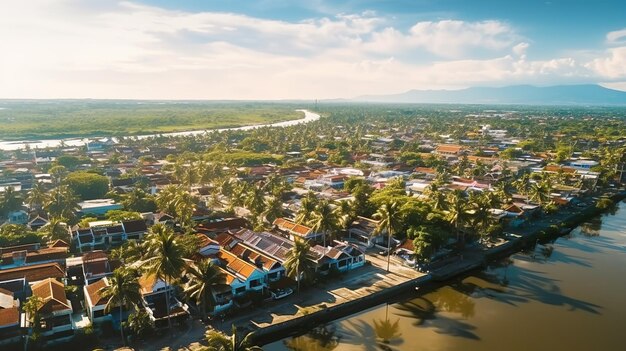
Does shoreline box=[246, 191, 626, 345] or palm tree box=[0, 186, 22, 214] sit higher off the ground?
palm tree box=[0, 186, 22, 214]

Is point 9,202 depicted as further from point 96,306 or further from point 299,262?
point 299,262

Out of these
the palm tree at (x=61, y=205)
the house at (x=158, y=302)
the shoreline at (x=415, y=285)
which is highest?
the palm tree at (x=61, y=205)

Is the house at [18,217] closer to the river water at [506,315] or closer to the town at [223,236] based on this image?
the town at [223,236]

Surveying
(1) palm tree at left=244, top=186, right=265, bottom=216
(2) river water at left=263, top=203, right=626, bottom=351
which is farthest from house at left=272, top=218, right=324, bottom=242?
(2) river water at left=263, top=203, right=626, bottom=351

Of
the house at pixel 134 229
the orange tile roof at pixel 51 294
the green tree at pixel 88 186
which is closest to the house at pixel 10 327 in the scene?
the orange tile roof at pixel 51 294

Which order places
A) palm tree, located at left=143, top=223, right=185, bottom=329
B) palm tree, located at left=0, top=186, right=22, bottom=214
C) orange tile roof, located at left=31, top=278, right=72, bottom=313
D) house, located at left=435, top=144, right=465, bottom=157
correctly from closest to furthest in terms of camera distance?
palm tree, located at left=143, top=223, right=185, bottom=329
orange tile roof, located at left=31, top=278, right=72, bottom=313
palm tree, located at left=0, top=186, right=22, bottom=214
house, located at left=435, top=144, right=465, bottom=157

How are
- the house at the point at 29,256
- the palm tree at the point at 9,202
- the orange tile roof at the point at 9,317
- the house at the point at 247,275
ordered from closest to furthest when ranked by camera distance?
Result: the orange tile roof at the point at 9,317 → the house at the point at 247,275 → the house at the point at 29,256 → the palm tree at the point at 9,202

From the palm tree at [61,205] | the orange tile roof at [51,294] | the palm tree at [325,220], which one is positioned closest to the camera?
the orange tile roof at [51,294]

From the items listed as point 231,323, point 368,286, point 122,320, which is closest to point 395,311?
point 368,286

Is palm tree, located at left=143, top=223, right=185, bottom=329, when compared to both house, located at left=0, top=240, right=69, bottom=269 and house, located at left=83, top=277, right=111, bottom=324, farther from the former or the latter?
house, located at left=0, top=240, right=69, bottom=269
